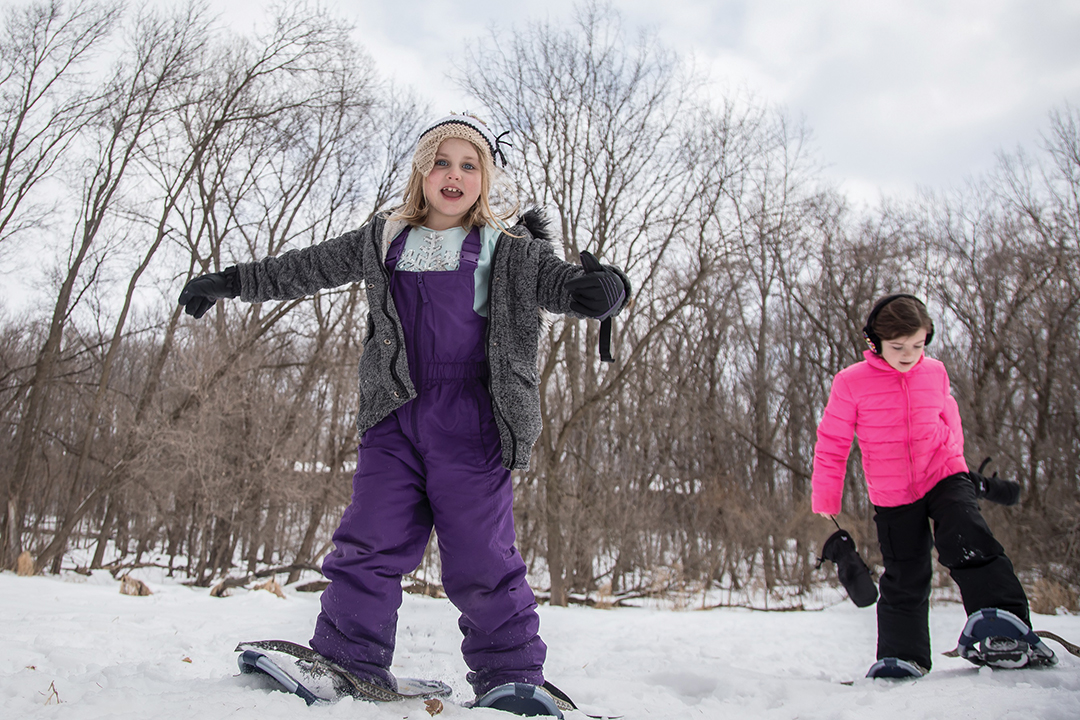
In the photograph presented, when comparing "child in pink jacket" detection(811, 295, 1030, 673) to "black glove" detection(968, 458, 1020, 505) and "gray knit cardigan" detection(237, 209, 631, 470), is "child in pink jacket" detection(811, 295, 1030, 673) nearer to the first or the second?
A: "black glove" detection(968, 458, 1020, 505)

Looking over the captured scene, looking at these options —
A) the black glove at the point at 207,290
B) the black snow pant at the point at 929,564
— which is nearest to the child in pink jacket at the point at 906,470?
the black snow pant at the point at 929,564

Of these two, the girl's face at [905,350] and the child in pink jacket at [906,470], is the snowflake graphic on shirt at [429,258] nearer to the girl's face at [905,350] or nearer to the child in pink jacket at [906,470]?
the child in pink jacket at [906,470]

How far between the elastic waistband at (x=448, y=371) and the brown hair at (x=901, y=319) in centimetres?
193

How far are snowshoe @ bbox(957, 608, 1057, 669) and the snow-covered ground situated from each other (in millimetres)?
59

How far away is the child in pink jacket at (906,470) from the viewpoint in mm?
2535

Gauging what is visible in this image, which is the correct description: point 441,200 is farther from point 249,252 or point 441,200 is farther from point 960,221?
point 960,221

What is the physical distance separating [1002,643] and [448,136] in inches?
103

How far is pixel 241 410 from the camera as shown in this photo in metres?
9.81

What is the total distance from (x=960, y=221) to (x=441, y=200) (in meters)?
13.5

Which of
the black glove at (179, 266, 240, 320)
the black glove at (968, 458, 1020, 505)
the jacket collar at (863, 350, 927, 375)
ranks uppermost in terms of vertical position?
the jacket collar at (863, 350, 927, 375)

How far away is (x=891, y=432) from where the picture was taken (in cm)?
280

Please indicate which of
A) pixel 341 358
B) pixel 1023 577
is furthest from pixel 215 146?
pixel 1023 577

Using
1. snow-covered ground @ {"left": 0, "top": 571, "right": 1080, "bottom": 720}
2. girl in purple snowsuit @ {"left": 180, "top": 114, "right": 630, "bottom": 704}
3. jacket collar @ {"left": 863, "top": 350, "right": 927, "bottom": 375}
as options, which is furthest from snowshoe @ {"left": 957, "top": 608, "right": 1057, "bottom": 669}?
girl in purple snowsuit @ {"left": 180, "top": 114, "right": 630, "bottom": 704}

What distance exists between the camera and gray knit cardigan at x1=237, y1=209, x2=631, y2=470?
72.9 inches
